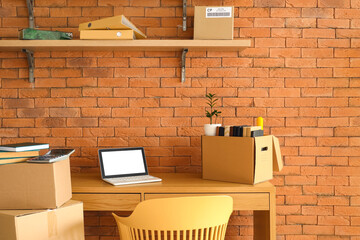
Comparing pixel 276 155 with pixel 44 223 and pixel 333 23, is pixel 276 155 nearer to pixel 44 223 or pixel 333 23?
pixel 333 23

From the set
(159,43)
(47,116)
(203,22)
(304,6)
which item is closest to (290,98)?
(304,6)

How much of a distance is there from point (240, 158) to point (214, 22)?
35.1 inches

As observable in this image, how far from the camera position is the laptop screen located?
6.93 ft

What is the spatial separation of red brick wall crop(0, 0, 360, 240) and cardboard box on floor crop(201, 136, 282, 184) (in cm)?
32

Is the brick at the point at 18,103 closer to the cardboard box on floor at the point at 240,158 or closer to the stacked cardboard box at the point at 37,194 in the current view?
the stacked cardboard box at the point at 37,194

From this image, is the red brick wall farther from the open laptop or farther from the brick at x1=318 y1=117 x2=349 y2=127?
the open laptop

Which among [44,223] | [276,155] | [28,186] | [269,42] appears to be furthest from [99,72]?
[276,155]

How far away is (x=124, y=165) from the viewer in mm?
2158

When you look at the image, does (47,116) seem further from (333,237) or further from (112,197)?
(333,237)

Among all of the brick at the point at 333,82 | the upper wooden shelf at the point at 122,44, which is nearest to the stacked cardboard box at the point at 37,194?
the upper wooden shelf at the point at 122,44

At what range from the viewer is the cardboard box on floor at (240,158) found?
1910 mm

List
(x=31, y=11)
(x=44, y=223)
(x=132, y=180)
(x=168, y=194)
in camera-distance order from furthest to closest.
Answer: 1. (x=31, y=11)
2. (x=132, y=180)
3. (x=168, y=194)
4. (x=44, y=223)

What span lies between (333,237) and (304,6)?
1697 millimetres

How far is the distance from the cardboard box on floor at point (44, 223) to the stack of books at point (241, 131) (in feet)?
3.09
